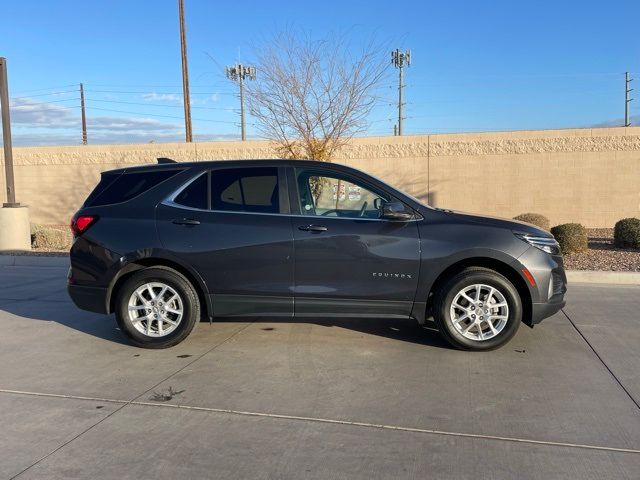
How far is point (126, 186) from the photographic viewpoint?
600 cm

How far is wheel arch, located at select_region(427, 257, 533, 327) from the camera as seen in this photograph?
554 centimetres

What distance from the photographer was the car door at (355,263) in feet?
18.0

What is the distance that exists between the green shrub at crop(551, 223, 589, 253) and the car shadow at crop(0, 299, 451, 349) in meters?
5.97

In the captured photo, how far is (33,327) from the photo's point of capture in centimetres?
676

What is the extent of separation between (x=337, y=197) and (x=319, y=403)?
7.66 ft

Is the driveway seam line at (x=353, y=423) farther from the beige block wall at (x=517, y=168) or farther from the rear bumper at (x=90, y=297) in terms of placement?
the beige block wall at (x=517, y=168)

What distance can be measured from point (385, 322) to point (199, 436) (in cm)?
343

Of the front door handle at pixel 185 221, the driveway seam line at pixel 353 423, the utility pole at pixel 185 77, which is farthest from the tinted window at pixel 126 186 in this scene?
the utility pole at pixel 185 77

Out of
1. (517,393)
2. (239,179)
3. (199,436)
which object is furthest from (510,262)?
(199,436)

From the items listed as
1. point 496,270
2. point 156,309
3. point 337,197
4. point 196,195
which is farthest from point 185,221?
point 496,270

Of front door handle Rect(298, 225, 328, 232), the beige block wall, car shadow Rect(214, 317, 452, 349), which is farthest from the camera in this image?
the beige block wall

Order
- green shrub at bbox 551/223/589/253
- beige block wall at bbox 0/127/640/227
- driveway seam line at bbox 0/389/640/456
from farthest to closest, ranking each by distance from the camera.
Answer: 1. beige block wall at bbox 0/127/640/227
2. green shrub at bbox 551/223/589/253
3. driveway seam line at bbox 0/389/640/456

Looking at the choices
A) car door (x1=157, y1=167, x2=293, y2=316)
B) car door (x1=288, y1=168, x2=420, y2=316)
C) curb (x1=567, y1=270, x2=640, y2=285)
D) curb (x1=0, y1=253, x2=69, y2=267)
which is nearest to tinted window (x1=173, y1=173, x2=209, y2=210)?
car door (x1=157, y1=167, x2=293, y2=316)

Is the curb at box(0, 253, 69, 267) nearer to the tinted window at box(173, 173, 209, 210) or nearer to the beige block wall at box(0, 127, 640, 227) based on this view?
the tinted window at box(173, 173, 209, 210)
